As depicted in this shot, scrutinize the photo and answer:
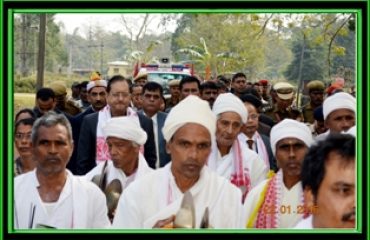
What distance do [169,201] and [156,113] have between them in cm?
286

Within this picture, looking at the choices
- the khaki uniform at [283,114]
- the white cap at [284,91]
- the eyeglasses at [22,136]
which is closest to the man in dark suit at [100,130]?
the eyeglasses at [22,136]

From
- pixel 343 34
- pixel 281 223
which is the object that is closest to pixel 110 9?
pixel 281 223

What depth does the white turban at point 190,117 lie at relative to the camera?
305 centimetres

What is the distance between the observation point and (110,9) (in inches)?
90.8

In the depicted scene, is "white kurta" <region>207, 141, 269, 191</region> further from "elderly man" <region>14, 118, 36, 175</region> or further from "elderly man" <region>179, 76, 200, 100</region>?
"elderly man" <region>179, 76, 200, 100</region>

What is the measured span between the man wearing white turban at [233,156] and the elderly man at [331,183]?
1.71 metres

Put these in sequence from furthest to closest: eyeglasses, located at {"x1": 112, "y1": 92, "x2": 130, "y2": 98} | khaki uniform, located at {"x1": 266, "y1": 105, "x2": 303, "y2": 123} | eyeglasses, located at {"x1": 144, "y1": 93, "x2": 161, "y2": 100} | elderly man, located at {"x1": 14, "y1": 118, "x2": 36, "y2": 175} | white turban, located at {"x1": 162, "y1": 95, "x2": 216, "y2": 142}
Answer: khaki uniform, located at {"x1": 266, "y1": 105, "x2": 303, "y2": 123}
eyeglasses, located at {"x1": 144, "y1": 93, "x2": 161, "y2": 100}
eyeglasses, located at {"x1": 112, "y1": 92, "x2": 130, "y2": 98}
elderly man, located at {"x1": 14, "y1": 118, "x2": 36, "y2": 175}
white turban, located at {"x1": 162, "y1": 95, "x2": 216, "y2": 142}

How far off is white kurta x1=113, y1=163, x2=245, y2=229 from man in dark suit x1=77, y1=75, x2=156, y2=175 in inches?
67.2

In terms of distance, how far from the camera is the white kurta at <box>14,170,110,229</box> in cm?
310

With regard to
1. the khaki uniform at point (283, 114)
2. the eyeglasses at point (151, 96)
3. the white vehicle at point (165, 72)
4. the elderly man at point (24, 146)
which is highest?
the white vehicle at point (165, 72)

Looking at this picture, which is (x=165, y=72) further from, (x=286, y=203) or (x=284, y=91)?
(x=286, y=203)

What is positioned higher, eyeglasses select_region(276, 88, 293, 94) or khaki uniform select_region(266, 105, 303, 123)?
eyeglasses select_region(276, 88, 293, 94)

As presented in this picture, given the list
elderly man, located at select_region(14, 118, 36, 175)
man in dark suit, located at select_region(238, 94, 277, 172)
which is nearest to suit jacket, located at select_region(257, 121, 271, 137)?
man in dark suit, located at select_region(238, 94, 277, 172)

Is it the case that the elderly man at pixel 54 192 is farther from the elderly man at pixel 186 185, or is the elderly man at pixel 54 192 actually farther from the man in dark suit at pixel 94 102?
the man in dark suit at pixel 94 102
